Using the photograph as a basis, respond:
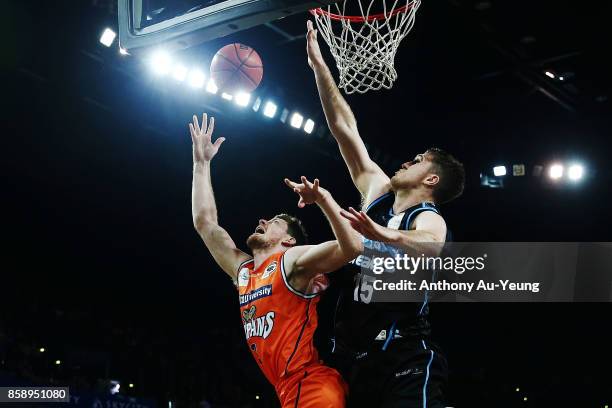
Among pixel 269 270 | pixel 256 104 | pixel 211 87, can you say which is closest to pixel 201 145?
pixel 269 270

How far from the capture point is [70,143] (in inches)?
361

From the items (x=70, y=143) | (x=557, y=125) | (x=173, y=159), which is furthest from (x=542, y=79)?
(x=70, y=143)

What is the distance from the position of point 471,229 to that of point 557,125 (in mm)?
2630

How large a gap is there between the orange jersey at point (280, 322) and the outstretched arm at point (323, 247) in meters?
0.10

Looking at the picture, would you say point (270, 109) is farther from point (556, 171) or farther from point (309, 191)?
point (309, 191)

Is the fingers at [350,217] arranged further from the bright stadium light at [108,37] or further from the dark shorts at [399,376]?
the bright stadium light at [108,37]

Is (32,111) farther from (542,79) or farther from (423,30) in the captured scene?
(542,79)

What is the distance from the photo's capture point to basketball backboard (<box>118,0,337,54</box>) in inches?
137

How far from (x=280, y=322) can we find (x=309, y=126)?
22.2ft

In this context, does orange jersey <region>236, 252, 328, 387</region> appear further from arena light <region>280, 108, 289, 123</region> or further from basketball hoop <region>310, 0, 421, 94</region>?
arena light <region>280, 108, 289, 123</region>

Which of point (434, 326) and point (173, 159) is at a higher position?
point (173, 159)

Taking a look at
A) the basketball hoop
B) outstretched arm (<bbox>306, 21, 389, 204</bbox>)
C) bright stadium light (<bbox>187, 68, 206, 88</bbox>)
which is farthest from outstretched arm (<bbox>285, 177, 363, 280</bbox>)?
bright stadium light (<bbox>187, 68, 206, 88</bbox>)

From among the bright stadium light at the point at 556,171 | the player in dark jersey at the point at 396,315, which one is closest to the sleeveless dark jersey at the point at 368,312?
the player in dark jersey at the point at 396,315

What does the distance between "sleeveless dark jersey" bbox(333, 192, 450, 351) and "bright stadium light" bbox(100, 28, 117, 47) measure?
216 inches
